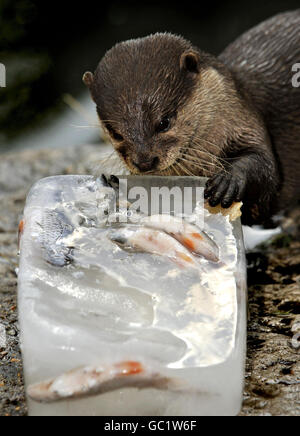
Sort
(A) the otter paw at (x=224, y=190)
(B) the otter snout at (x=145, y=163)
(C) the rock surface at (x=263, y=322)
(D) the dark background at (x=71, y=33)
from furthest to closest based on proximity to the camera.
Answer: (D) the dark background at (x=71, y=33) < (B) the otter snout at (x=145, y=163) < (A) the otter paw at (x=224, y=190) < (C) the rock surface at (x=263, y=322)

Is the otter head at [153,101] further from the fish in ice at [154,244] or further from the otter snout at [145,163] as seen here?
the fish in ice at [154,244]

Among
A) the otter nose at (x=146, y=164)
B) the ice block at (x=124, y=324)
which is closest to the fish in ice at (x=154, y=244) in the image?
the ice block at (x=124, y=324)

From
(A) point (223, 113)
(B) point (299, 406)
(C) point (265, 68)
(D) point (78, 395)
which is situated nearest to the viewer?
(D) point (78, 395)

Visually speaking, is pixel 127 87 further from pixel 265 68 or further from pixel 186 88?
pixel 265 68

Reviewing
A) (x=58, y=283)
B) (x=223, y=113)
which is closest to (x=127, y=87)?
(x=223, y=113)

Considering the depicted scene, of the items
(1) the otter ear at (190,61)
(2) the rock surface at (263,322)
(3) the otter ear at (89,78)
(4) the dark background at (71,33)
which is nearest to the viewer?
(2) the rock surface at (263,322)

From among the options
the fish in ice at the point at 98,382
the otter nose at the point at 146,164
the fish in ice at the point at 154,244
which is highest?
the otter nose at the point at 146,164
